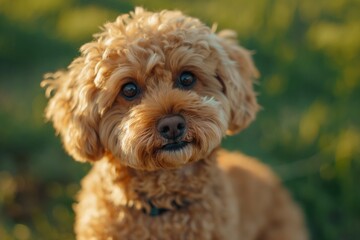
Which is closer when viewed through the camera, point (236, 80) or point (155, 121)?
point (155, 121)

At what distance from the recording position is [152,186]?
11.3 ft

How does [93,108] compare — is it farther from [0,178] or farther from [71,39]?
[71,39]

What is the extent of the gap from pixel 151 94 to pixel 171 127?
245 mm

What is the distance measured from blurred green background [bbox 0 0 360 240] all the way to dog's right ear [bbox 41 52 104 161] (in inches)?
45.9

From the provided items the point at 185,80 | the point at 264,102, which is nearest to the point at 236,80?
the point at 185,80

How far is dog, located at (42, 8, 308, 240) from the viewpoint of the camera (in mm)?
3113

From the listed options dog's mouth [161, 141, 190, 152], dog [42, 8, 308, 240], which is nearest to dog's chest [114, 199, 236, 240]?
dog [42, 8, 308, 240]

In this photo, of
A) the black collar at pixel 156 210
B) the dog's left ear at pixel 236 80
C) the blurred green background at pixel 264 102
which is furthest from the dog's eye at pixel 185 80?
the blurred green background at pixel 264 102

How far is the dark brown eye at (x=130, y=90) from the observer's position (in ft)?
10.6

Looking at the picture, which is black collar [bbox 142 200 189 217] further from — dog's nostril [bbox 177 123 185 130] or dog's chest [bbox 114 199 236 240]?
dog's nostril [bbox 177 123 185 130]

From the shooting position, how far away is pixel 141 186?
346 cm

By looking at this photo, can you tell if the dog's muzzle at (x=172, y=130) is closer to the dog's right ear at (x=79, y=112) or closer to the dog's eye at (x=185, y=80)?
the dog's eye at (x=185, y=80)

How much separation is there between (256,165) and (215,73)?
124cm

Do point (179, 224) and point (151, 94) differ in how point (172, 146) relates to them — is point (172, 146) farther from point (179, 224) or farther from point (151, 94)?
point (179, 224)
